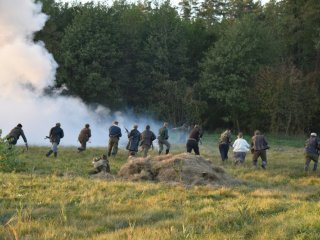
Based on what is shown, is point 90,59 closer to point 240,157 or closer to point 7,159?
point 240,157

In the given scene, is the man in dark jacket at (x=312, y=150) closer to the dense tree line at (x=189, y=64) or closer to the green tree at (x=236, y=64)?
the dense tree line at (x=189, y=64)

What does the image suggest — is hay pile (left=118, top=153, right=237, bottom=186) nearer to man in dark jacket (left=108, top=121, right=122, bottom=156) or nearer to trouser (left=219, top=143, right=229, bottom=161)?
man in dark jacket (left=108, top=121, right=122, bottom=156)

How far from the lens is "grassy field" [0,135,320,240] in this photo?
28.4ft

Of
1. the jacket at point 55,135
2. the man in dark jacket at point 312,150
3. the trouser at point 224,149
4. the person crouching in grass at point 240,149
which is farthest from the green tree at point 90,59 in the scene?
the man in dark jacket at point 312,150

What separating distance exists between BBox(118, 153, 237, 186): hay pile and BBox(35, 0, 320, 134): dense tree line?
27.1 metres

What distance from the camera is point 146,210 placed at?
36.7ft

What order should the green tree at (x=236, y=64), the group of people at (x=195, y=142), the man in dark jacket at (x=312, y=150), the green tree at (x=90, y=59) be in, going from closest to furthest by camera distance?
the man in dark jacket at (x=312, y=150)
the group of people at (x=195, y=142)
the green tree at (x=90, y=59)
the green tree at (x=236, y=64)

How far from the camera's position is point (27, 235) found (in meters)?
8.66

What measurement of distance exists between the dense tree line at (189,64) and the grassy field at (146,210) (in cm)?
2756

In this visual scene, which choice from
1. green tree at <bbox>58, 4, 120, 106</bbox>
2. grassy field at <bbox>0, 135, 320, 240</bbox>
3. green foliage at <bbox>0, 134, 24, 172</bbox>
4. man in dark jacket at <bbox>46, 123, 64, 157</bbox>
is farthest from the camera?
green tree at <bbox>58, 4, 120, 106</bbox>

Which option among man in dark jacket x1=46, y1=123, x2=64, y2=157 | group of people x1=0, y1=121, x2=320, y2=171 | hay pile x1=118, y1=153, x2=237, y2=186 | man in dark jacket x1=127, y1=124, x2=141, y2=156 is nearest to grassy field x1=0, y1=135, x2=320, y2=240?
hay pile x1=118, y1=153, x2=237, y2=186

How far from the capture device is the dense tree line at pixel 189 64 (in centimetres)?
4594

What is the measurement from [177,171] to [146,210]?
6.51 metres

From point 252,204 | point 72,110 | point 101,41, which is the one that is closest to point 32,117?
point 72,110
